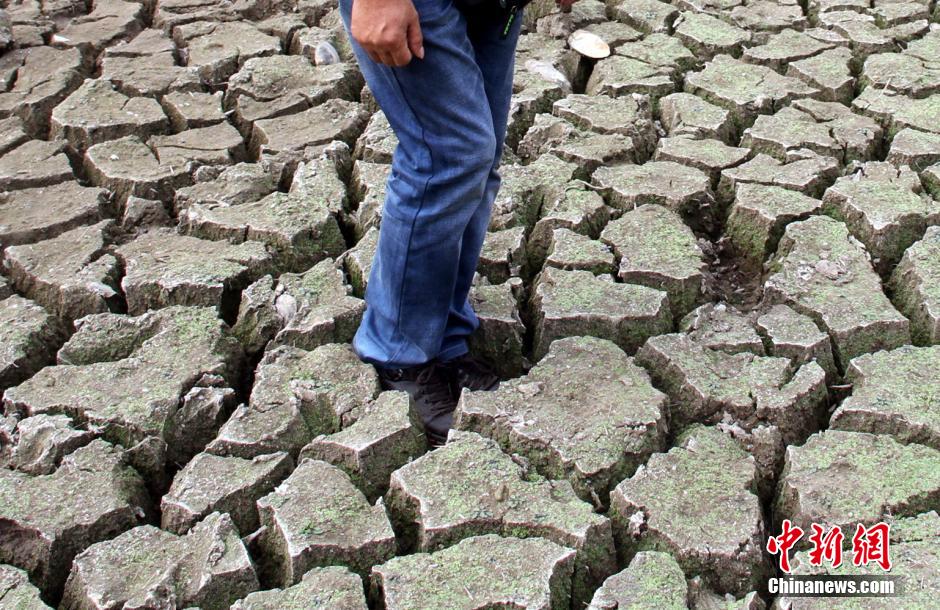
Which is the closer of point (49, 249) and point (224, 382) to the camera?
point (224, 382)

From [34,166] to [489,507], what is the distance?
1.85 m

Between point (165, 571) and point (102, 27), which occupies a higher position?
point (102, 27)

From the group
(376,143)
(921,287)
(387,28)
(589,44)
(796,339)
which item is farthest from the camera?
(589,44)

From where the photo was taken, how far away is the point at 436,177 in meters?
1.86

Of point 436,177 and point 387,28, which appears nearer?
point 387,28

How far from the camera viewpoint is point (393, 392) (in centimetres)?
209

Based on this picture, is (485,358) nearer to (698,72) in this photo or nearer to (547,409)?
(547,409)

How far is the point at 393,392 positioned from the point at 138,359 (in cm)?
58

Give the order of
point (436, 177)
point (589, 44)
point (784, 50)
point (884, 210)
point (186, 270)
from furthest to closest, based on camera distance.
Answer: point (589, 44), point (784, 50), point (884, 210), point (186, 270), point (436, 177)

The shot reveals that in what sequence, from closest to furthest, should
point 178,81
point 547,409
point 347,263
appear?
Answer: point 547,409, point 347,263, point 178,81

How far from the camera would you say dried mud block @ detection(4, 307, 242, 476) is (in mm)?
2053

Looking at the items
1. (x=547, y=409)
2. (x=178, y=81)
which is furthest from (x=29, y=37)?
(x=547, y=409)

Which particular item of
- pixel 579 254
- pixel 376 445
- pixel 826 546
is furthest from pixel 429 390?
pixel 826 546

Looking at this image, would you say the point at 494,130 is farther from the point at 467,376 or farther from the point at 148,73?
the point at 148,73
